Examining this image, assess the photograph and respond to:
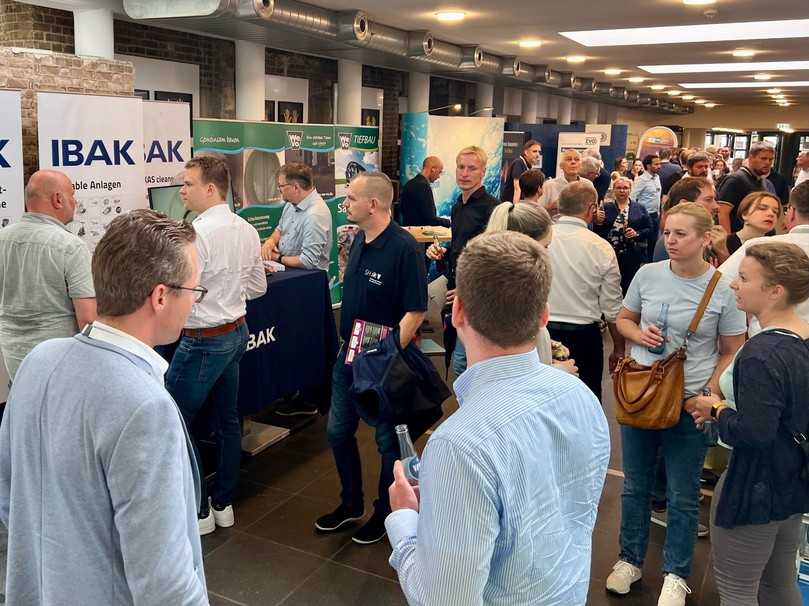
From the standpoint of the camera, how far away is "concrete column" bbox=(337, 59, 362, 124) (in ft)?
28.1

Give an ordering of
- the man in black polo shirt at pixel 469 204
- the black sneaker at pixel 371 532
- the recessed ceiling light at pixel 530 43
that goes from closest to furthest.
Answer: the black sneaker at pixel 371 532 < the man in black polo shirt at pixel 469 204 < the recessed ceiling light at pixel 530 43

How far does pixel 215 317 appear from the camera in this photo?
9.37ft

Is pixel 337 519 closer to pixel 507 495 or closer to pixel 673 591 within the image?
pixel 673 591

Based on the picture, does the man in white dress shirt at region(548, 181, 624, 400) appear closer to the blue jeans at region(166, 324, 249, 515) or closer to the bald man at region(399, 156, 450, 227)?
the blue jeans at region(166, 324, 249, 515)

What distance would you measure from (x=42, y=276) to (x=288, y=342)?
134 cm

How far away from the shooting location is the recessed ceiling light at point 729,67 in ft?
31.8

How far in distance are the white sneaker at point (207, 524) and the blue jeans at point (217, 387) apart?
27 millimetres

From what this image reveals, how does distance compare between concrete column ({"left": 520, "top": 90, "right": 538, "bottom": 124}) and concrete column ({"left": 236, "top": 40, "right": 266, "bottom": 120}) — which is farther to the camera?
concrete column ({"left": 520, "top": 90, "right": 538, "bottom": 124})

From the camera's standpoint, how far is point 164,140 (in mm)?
5301

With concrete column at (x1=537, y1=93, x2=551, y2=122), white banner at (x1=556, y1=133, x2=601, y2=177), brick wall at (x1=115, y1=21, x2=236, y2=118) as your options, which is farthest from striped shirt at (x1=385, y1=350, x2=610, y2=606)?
concrete column at (x1=537, y1=93, x2=551, y2=122)

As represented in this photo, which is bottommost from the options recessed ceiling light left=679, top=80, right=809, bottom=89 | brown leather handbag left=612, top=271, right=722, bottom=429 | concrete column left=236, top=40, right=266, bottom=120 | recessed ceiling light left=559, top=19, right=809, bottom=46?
brown leather handbag left=612, top=271, right=722, bottom=429

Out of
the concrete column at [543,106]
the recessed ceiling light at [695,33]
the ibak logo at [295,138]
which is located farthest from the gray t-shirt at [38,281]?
the concrete column at [543,106]

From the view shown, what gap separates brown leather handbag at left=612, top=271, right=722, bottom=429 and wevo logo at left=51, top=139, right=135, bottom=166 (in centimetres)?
366

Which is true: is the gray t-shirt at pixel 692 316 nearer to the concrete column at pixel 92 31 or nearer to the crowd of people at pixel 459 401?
the crowd of people at pixel 459 401
